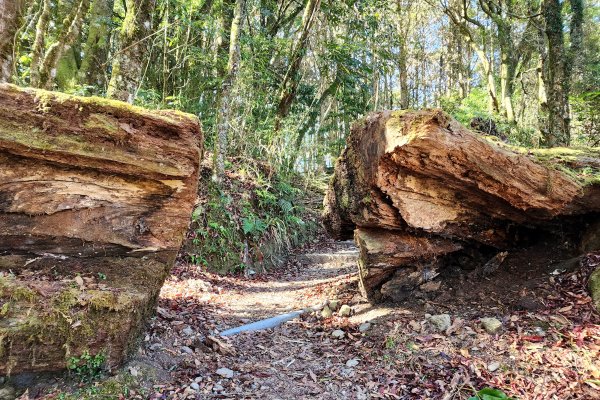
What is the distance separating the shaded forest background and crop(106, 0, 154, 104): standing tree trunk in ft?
0.06

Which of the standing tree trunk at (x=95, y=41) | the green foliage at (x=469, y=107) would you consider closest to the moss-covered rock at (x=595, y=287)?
the green foliage at (x=469, y=107)

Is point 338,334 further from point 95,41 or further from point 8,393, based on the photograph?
point 95,41

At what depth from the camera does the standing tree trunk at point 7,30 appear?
4303mm

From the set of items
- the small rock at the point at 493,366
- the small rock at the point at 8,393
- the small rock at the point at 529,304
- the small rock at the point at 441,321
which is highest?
the small rock at the point at 529,304

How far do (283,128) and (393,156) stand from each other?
670 cm

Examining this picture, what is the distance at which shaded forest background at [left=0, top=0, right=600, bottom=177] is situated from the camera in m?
6.86

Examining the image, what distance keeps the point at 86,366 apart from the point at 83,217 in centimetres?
139

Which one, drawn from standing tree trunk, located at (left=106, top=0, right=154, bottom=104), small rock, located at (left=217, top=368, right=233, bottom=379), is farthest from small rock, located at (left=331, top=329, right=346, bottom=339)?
standing tree trunk, located at (left=106, top=0, right=154, bottom=104)

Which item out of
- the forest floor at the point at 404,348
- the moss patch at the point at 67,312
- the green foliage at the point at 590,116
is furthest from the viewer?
the green foliage at the point at 590,116

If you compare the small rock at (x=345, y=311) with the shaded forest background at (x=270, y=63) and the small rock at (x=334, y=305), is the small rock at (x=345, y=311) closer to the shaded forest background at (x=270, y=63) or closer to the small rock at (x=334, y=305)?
the small rock at (x=334, y=305)

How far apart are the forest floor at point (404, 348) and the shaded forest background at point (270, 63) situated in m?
4.02

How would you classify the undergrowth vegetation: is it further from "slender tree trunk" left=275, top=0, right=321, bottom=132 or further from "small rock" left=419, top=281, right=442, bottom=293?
"small rock" left=419, top=281, right=442, bottom=293

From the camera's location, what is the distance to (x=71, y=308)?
9.63ft

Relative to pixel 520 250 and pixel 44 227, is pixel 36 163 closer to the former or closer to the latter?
pixel 44 227
